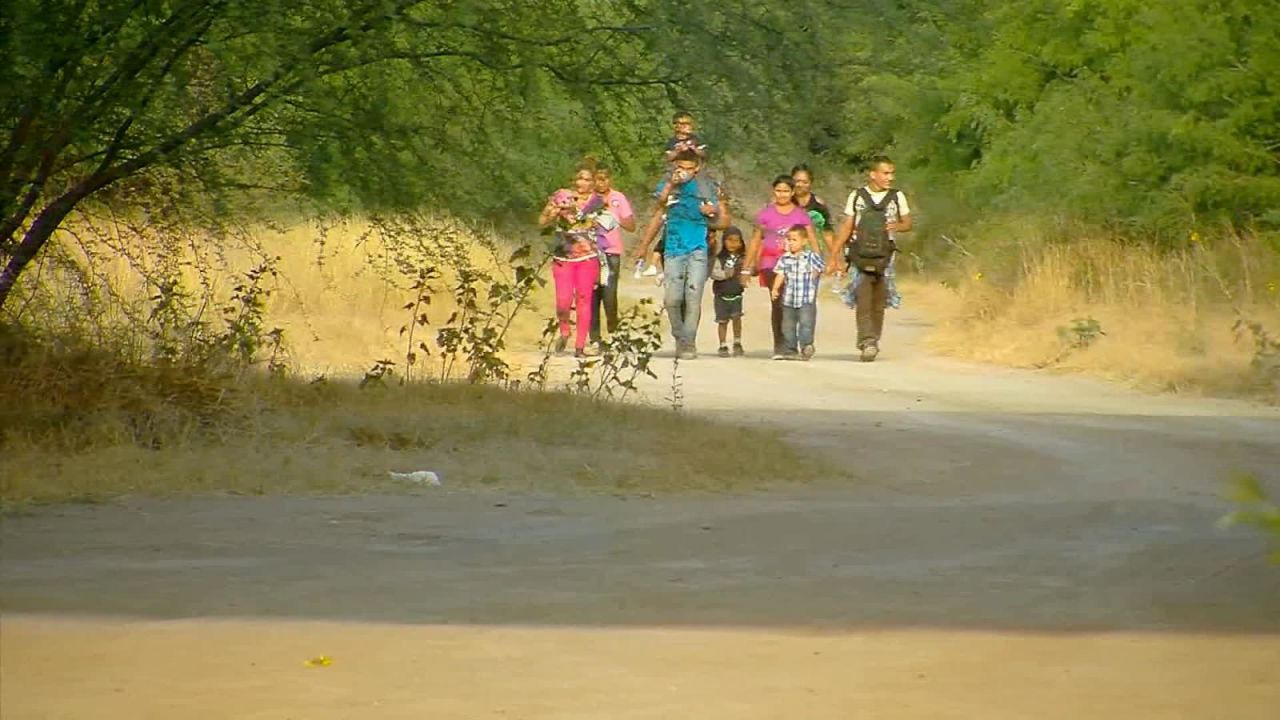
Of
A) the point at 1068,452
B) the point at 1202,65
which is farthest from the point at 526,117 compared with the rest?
the point at 1202,65

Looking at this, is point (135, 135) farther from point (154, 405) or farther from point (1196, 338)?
point (1196, 338)

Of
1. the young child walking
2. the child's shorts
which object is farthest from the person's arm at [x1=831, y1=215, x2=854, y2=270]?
the child's shorts

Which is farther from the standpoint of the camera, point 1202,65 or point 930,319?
point 930,319

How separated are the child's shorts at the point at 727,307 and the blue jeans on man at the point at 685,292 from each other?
2.82 feet

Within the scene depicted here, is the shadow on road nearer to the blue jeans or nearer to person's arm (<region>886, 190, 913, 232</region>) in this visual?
the blue jeans

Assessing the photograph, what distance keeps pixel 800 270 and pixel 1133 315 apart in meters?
3.22

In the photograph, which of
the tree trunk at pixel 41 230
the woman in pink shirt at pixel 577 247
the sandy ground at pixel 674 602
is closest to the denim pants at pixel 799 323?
the woman in pink shirt at pixel 577 247

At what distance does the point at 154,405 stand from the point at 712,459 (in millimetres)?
2995

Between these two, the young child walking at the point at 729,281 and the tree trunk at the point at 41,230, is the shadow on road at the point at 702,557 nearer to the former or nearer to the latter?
the tree trunk at the point at 41,230

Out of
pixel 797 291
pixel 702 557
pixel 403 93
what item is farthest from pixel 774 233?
pixel 702 557

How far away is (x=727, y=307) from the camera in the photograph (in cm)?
2288

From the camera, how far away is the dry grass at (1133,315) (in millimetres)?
19422

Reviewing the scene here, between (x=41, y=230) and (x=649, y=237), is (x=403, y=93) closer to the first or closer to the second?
(x=41, y=230)

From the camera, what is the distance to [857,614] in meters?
8.36
